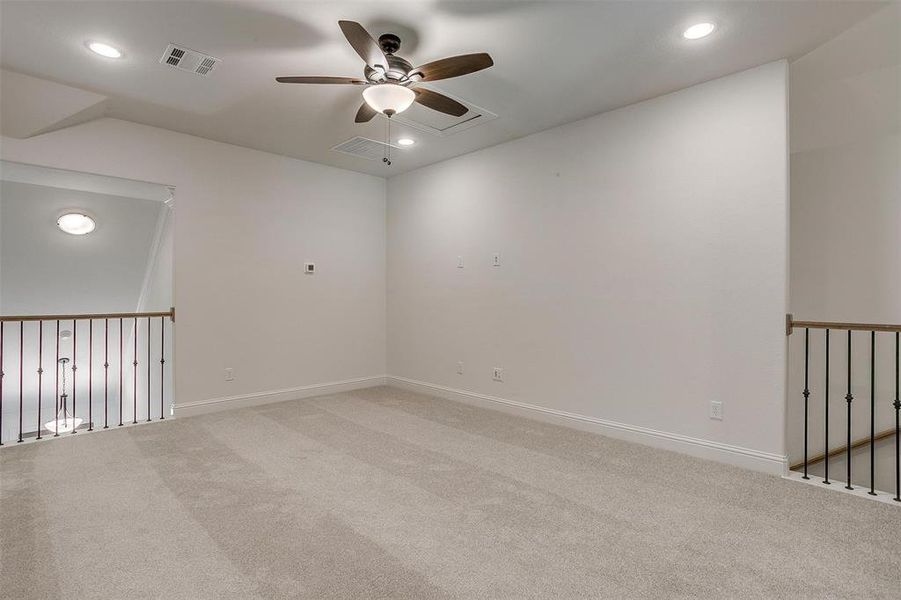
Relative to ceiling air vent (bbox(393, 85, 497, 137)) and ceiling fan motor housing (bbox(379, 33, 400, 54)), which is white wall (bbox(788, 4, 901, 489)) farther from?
ceiling fan motor housing (bbox(379, 33, 400, 54))

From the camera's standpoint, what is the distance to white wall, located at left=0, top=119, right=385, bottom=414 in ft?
12.9

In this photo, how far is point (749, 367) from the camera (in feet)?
9.68

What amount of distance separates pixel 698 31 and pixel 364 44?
1.89 m

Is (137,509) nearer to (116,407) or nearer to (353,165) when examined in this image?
(353,165)

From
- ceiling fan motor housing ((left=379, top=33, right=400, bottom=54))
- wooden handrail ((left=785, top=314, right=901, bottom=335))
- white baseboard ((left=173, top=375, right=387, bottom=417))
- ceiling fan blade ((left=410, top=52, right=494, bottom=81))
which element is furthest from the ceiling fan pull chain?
wooden handrail ((left=785, top=314, right=901, bottom=335))

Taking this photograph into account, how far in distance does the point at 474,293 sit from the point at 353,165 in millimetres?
2117

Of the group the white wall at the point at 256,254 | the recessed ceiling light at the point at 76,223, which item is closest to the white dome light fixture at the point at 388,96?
the white wall at the point at 256,254

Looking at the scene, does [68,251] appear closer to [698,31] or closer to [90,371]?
[90,371]

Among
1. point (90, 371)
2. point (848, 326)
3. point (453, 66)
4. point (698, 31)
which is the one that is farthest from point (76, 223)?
point (848, 326)

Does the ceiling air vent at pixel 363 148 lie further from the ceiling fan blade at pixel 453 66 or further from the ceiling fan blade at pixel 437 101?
the ceiling fan blade at pixel 453 66

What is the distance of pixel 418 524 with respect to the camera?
221cm

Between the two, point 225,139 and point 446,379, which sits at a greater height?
point 225,139

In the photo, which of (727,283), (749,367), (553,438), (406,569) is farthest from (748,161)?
(406,569)

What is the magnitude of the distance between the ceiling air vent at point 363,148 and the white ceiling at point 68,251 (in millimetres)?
2344
